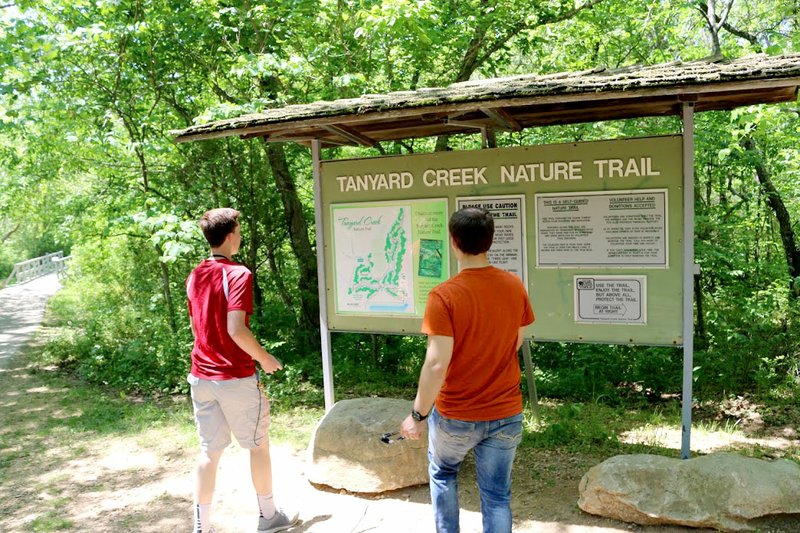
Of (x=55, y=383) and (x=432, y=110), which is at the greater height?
(x=432, y=110)

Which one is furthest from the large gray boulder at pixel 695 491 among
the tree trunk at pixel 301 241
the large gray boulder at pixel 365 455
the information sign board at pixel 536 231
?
the tree trunk at pixel 301 241

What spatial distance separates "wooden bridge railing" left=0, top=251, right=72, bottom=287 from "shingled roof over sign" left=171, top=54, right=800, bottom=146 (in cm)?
2814

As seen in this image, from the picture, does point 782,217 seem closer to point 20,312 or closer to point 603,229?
point 603,229

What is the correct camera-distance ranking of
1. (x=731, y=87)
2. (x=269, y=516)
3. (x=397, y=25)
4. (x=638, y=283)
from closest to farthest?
(x=731, y=87) → (x=269, y=516) → (x=638, y=283) → (x=397, y=25)

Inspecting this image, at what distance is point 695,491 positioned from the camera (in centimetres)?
411

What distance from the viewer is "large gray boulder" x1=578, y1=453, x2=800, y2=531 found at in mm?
3984

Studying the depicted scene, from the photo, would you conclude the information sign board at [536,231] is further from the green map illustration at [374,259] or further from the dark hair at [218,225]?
the dark hair at [218,225]

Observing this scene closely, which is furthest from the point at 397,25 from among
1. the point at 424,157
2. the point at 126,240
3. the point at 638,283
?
the point at 126,240

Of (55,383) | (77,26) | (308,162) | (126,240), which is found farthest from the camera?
(126,240)

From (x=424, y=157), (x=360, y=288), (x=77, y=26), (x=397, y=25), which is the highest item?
(x=77, y=26)

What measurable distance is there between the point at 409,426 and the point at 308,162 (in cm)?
842

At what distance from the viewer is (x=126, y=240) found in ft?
46.2

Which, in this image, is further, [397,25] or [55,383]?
[55,383]

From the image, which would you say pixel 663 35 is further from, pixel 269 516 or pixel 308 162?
pixel 269 516
